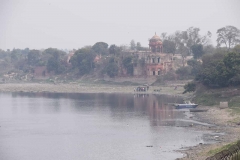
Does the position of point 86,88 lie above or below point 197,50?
below

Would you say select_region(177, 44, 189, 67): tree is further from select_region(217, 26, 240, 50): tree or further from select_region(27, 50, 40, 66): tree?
select_region(27, 50, 40, 66): tree

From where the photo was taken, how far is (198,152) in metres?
30.3

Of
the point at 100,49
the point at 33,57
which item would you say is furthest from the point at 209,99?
the point at 33,57

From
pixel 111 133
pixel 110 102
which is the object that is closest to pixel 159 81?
pixel 110 102

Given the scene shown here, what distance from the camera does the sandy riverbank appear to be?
30.2m

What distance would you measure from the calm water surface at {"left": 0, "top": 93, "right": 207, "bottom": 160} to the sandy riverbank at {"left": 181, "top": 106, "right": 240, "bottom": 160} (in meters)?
1.36

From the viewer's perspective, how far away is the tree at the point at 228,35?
86000 mm

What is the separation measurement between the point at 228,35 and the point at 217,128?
50.2 meters

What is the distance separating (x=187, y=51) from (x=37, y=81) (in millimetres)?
32630

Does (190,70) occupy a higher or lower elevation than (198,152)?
higher

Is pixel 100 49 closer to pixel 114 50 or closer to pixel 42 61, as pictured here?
pixel 114 50

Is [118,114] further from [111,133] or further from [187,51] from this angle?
[187,51]

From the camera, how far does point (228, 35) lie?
86.4 m

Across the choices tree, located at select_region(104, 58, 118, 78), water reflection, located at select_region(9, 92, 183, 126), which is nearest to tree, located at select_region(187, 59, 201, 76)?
water reflection, located at select_region(9, 92, 183, 126)
